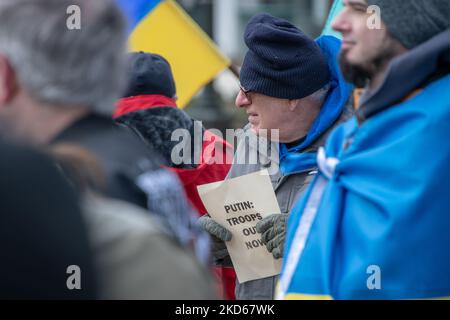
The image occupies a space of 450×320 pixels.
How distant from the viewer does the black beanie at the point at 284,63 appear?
358 centimetres

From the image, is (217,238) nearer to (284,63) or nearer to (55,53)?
(284,63)

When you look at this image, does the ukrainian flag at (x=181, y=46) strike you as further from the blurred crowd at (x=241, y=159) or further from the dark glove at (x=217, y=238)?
the dark glove at (x=217, y=238)

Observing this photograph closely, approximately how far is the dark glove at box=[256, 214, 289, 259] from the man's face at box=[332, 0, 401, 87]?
3.03ft

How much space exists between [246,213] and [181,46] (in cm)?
196

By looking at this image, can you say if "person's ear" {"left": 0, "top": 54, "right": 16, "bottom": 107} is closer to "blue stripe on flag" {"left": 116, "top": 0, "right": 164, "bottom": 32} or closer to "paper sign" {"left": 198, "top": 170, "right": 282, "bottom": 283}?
"paper sign" {"left": 198, "top": 170, "right": 282, "bottom": 283}

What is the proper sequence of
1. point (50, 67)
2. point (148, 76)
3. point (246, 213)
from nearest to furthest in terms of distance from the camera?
point (50, 67) < point (246, 213) < point (148, 76)

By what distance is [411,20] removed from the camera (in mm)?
2555

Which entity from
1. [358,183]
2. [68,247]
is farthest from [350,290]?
[68,247]

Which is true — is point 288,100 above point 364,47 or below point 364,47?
above

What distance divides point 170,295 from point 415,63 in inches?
42.8

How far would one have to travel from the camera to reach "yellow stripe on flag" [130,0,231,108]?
522 centimetres

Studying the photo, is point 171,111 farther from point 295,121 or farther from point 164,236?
point 164,236

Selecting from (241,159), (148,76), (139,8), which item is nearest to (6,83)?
(241,159)

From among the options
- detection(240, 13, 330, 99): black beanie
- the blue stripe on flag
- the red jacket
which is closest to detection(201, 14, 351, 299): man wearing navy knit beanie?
detection(240, 13, 330, 99): black beanie
